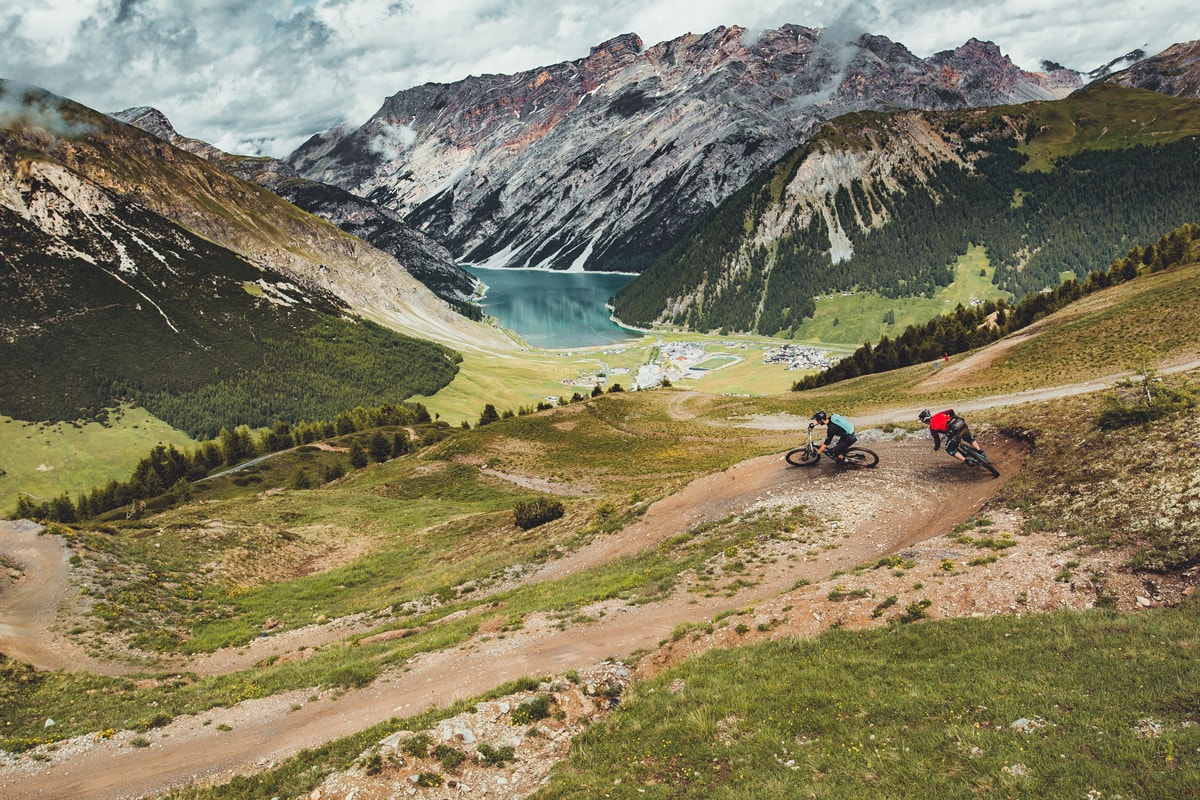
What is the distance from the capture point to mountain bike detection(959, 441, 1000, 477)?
84.7 feet

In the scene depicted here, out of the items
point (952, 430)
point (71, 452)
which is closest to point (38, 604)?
point (952, 430)

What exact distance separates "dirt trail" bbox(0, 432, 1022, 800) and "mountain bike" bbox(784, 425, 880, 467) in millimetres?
590

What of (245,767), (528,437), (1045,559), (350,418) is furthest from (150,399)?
(1045,559)

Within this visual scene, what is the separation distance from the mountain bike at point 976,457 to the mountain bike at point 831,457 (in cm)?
407

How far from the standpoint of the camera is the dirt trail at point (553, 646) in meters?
16.4

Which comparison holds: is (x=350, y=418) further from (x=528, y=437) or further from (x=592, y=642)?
(x=592, y=642)

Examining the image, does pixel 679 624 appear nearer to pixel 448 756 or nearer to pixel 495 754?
pixel 495 754

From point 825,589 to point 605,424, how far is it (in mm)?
62534

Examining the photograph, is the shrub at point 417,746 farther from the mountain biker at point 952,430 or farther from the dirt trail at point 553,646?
the mountain biker at point 952,430

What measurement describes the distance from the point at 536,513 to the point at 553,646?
69.4 feet

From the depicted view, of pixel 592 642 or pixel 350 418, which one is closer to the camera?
pixel 592 642

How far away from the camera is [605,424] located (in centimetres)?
8094

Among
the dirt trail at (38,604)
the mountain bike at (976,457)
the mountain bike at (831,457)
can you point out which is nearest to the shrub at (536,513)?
the mountain bike at (831,457)

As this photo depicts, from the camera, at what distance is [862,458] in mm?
30781
